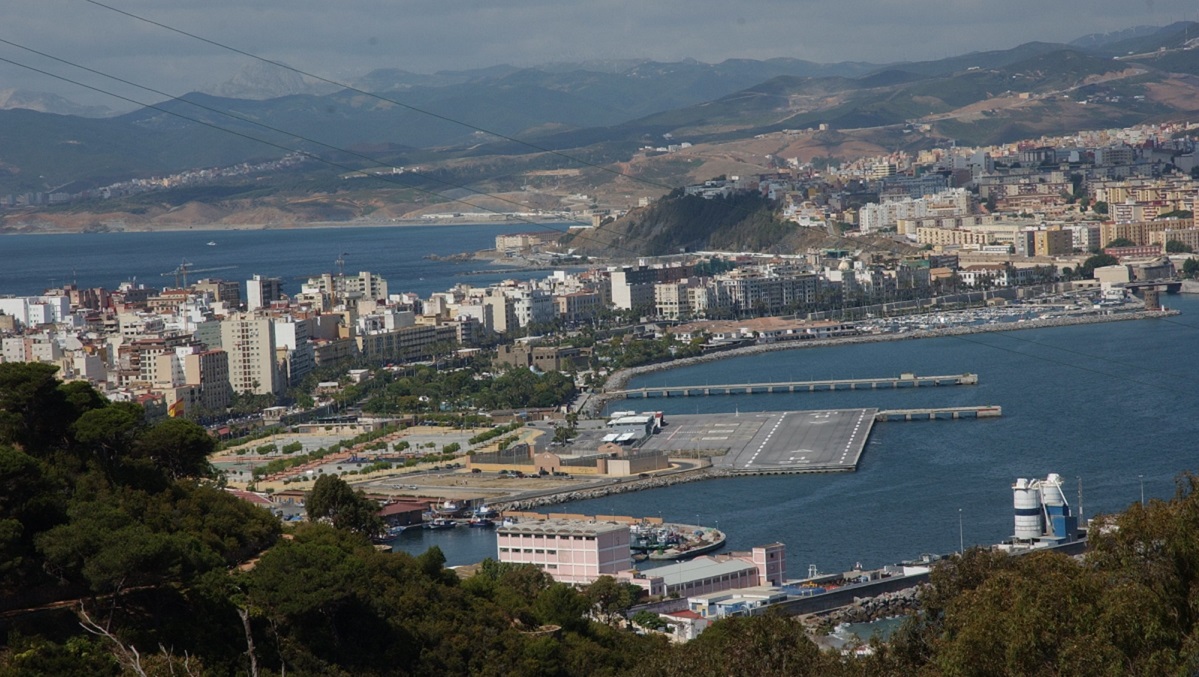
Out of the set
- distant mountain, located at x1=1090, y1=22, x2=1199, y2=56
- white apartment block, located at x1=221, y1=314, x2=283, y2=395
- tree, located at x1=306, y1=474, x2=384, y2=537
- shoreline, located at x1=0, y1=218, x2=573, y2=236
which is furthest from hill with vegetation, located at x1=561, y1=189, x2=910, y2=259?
distant mountain, located at x1=1090, y1=22, x2=1199, y2=56

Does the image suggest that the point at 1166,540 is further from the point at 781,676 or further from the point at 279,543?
the point at 279,543

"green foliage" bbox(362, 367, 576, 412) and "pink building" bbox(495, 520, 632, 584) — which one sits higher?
"green foliage" bbox(362, 367, 576, 412)

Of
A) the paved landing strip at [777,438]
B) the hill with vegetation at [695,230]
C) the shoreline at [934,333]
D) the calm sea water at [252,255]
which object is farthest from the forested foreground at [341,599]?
the hill with vegetation at [695,230]

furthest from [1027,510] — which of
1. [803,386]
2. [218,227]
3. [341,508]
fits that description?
[218,227]

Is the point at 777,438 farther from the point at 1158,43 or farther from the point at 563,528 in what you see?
the point at 1158,43

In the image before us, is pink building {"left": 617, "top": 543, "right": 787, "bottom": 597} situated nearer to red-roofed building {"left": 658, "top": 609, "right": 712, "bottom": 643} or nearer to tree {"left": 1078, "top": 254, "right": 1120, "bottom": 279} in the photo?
red-roofed building {"left": 658, "top": 609, "right": 712, "bottom": 643}

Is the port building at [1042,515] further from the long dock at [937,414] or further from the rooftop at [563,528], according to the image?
the long dock at [937,414]

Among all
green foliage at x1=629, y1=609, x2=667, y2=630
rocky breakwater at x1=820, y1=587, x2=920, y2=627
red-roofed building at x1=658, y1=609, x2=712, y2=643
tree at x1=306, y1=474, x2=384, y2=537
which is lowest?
rocky breakwater at x1=820, y1=587, x2=920, y2=627
